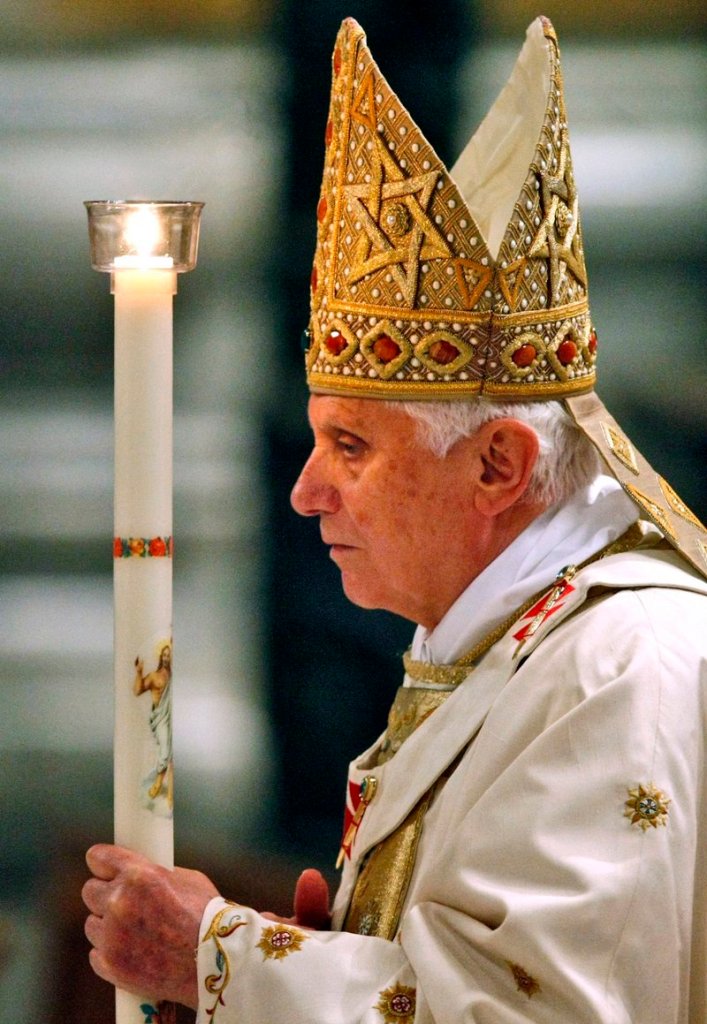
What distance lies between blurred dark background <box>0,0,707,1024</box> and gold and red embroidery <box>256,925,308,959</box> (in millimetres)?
1016

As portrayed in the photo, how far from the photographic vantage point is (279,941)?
1.61 m

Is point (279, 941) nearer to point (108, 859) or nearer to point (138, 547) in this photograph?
point (108, 859)

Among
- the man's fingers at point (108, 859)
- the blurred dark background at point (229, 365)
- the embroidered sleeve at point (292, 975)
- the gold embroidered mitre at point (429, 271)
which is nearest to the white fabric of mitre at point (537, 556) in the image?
the gold embroidered mitre at point (429, 271)

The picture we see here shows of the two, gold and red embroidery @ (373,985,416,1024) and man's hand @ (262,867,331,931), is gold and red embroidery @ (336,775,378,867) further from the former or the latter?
gold and red embroidery @ (373,985,416,1024)

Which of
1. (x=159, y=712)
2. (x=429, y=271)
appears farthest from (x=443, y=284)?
(x=159, y=712)

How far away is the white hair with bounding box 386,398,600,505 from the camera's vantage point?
1.81 meters

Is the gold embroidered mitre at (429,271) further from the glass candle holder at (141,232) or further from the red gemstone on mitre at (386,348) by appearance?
the glass candle holder at (141,232)

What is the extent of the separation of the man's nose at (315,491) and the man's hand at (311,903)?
1.51 ft

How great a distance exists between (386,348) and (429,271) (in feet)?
0.35

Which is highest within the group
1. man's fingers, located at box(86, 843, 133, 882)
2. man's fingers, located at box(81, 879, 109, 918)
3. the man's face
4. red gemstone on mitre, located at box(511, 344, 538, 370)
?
red gemstone on mitre, located at box(511, 344, 538, 370)

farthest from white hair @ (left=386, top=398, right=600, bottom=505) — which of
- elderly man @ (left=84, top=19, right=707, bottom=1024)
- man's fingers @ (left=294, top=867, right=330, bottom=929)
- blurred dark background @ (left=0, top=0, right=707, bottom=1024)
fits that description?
blurred dark background @ (left=0, top=0, right=707, bottom=1024)

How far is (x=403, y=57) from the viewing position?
2586 millimetres

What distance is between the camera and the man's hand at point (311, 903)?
6.18 feet

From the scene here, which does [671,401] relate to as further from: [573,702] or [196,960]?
[196,960]
